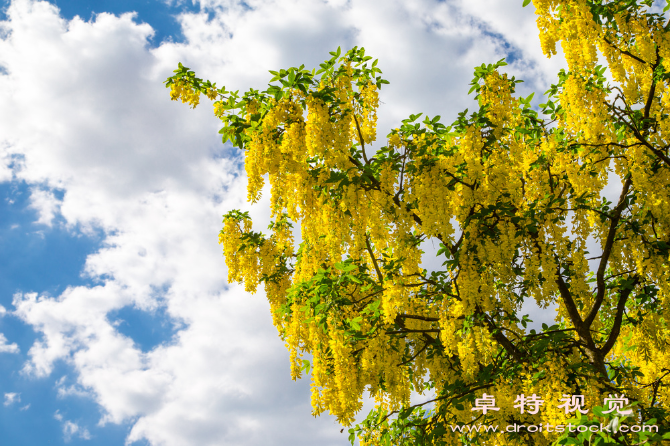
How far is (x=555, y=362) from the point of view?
17.3ft

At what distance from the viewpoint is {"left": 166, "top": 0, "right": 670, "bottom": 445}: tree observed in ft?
20.2

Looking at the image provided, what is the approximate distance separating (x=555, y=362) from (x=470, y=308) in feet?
3.78

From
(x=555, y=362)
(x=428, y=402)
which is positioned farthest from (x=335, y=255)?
(x=555, y=362)

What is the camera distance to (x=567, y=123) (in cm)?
695

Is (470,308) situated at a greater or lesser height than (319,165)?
lesser

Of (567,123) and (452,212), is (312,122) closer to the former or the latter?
(452,212)

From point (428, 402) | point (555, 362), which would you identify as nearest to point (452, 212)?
Answer: point (555, 362)

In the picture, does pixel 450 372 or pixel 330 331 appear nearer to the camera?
pixel 330 331

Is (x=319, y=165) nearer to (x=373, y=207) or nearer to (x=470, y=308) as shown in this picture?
(x=373, y=207)

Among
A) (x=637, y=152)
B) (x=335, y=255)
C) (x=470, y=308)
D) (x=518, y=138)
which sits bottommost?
(x=470, y=308)

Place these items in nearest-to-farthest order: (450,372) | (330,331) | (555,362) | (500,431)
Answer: (555,362) → (500,431) → (330,331) → (450,372)

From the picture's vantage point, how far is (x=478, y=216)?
6000 mm

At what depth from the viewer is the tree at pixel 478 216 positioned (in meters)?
6.14

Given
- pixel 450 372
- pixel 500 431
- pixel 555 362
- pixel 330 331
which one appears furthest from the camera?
pixel 450 372
